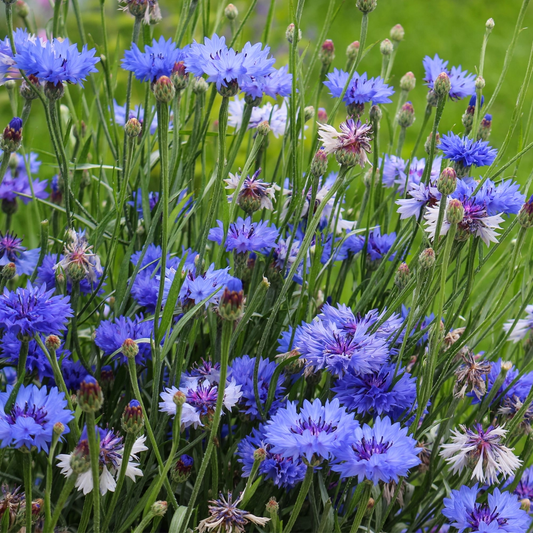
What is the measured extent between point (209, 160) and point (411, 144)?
0.78m

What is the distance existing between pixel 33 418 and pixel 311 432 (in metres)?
0.25

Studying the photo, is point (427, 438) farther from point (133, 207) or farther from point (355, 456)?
point (133, 207)

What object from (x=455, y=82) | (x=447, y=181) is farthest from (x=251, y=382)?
(x=455, y=82)

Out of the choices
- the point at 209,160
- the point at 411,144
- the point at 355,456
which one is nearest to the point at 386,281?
the point at 355,456

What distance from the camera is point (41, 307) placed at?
0.67 metres

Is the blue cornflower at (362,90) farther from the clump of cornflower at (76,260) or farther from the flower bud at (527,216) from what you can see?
the clump of cornflower at (76,260)

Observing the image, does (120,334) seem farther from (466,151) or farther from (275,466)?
(466,151)

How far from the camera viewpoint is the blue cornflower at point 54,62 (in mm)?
726

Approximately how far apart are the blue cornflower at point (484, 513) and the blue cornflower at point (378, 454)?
5.4 inches

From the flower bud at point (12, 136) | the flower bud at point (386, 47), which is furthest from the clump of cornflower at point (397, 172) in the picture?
the flower bud at point (12, 136)

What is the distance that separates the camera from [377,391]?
2.37ft

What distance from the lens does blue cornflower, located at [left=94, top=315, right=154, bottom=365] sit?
754mm

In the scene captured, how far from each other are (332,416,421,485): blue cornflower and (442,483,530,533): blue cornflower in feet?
0.45

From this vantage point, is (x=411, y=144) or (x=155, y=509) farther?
(x=411, y=144)
